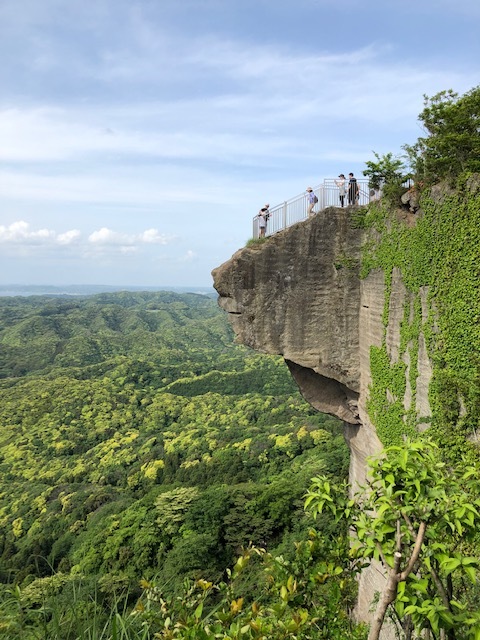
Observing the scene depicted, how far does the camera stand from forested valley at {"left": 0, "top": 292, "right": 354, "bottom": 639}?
3.64 metres

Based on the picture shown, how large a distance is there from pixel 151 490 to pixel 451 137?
34.9 metres

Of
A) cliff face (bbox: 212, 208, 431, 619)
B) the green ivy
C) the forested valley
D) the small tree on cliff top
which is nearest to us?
the small tree on cliff top

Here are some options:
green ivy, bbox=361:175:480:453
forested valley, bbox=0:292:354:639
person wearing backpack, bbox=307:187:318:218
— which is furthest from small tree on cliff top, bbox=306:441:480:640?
person wearing backpack, bbox=307:187:318:218

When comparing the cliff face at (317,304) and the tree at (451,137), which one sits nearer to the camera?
the tree at (451,137)

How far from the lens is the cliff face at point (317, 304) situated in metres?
10.5

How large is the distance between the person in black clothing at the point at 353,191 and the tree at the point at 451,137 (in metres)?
2.53

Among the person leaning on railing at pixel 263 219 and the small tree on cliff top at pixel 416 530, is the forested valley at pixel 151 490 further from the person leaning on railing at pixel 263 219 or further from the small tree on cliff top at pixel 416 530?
the person leaning on railing at pixel 263 219

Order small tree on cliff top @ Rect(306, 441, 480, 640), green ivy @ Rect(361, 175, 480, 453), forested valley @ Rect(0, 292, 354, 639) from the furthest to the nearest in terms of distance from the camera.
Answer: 1. green ivy @ Rect(361, 175, 480, 453)
2. forested valley @ Rect(0, 292, 354, 639)
3. small tree on cliff top @ Rect(306, 441, 480, 640)

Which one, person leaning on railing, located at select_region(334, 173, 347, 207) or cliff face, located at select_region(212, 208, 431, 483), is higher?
person leaning on railing, located at select_region(334, 173, 347, 207)

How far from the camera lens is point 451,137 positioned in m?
7.02

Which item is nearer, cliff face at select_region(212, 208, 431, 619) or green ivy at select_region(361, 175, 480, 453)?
green ivy at select_region(361, 175, 480, 453)

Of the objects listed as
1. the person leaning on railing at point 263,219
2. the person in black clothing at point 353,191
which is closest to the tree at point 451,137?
the person in black clothing at point 353,191

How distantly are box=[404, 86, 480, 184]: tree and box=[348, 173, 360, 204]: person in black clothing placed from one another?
253 centimetres

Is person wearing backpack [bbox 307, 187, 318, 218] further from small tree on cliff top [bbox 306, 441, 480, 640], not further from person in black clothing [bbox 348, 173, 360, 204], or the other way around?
small tree on cliff top [bbox 306, 441, 480, 640]
